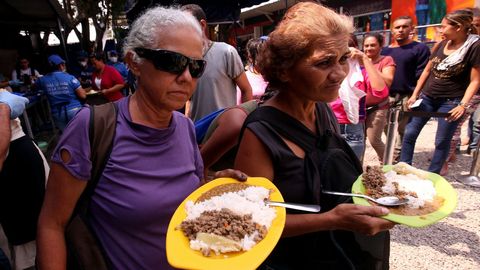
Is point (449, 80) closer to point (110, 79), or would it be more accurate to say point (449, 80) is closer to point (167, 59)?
point (167, 59)

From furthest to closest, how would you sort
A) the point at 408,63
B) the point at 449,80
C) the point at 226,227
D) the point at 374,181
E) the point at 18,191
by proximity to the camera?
the point at 408,63 → the point at 449,80 → the point at 18,191 → the point at 374,181 → the point at 226,227

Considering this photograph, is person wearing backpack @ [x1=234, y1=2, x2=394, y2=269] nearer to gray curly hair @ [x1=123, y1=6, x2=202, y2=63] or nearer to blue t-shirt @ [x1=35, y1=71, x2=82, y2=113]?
gray curly hair @ [x1=123, y1=6, x2=202, y2=63]

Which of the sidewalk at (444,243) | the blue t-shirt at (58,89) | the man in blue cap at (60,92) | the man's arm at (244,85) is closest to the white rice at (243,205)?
the man's arm at (244,85)

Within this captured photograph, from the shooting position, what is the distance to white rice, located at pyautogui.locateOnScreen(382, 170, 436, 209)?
143 cm

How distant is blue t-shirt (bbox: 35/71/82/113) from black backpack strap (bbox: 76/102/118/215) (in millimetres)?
5550

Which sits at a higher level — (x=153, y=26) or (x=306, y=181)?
(x=153, y=26)

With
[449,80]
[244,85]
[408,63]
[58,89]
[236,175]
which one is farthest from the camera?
[58,89]

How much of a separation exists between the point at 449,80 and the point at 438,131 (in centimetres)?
74

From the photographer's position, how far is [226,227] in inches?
43.9

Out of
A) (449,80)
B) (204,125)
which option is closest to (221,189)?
(204,125)

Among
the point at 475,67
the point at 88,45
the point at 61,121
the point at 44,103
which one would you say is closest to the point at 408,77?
the point at 475,67

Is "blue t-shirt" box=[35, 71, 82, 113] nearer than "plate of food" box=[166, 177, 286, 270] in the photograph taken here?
No

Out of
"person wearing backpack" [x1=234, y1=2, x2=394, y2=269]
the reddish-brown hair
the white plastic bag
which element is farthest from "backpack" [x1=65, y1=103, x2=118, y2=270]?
the white plastic bag

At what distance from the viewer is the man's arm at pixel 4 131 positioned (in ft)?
5.20
